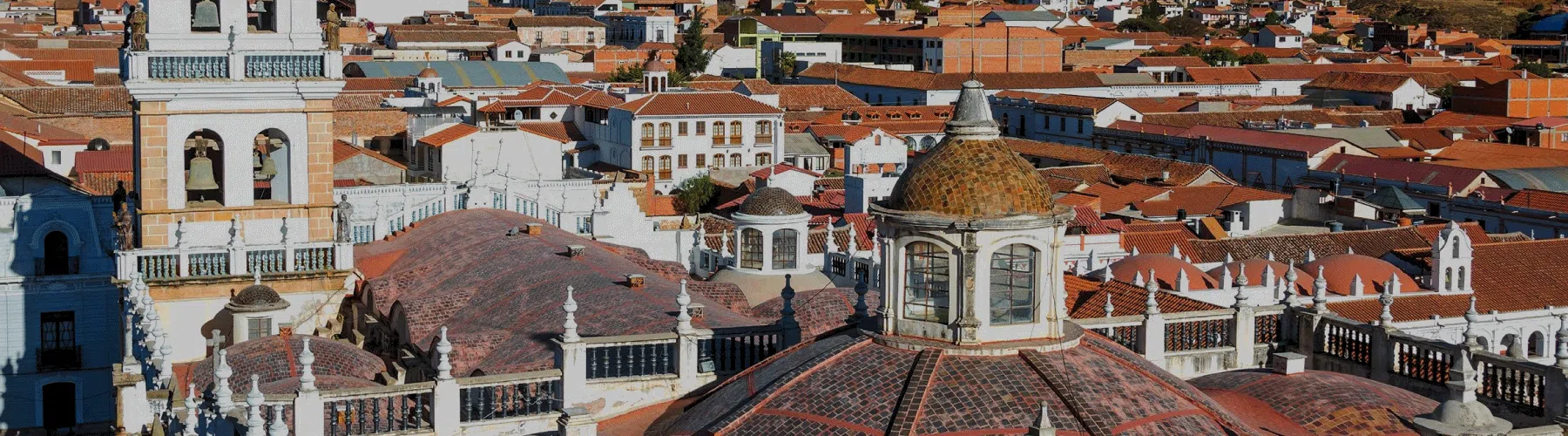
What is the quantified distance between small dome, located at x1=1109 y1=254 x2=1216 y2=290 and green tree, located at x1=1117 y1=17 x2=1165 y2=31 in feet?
461

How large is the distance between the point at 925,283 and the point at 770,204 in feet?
53.3

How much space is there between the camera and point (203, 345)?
24.4 metres

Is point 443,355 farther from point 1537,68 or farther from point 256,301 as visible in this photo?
point 1537,68

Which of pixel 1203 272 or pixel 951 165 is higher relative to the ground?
pixel 951 165

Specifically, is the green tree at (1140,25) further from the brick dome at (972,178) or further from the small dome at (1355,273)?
the brick dome at (972,178)

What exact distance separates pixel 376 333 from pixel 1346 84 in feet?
311

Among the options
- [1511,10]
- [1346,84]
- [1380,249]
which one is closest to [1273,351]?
[1380,249]

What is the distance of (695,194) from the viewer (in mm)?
65312

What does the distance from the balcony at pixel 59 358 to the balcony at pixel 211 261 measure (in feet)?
22.4

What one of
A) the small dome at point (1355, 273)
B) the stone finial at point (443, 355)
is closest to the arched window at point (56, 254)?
the stone finial at point (443, 355)

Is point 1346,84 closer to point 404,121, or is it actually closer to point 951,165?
point 404,121

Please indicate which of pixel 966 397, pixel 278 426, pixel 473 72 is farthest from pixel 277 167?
pixel 473 72

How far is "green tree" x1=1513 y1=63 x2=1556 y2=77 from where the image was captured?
131 m

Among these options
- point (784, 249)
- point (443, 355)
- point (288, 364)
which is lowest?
point (288, 364)
